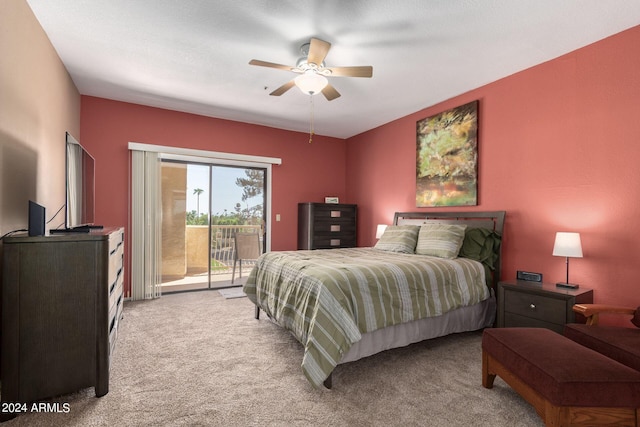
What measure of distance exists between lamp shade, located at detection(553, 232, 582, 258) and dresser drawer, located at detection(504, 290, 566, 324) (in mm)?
397

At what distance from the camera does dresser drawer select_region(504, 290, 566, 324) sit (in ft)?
7.89

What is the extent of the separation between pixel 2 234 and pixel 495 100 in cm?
449

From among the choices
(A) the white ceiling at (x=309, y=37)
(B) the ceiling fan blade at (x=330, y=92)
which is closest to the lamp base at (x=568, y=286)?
(A) the white ceiling at (x=309, y=37)

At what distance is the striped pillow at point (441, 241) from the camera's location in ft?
10.6

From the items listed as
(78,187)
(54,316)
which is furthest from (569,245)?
(78,187)

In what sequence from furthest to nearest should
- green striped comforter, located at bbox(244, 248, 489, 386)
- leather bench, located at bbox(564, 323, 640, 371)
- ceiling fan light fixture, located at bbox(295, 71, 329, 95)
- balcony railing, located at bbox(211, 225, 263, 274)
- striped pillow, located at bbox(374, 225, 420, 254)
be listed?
balcony railing, located at bbox(211, 225, 263, 274)
striped pillow, located at bbox(374, 225, 420, 254)
ceiling fan light fixture, located at bbox(295, 71, 329, 95)
green striped comforter, located at bbox(244, 248, 489, 386)
leather bench, located at bbox(564, 323, 640, 371)

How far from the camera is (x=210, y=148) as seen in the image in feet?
15.6

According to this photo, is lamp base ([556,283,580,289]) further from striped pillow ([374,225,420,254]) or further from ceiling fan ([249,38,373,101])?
ceiling fan ([249,38,373,101])

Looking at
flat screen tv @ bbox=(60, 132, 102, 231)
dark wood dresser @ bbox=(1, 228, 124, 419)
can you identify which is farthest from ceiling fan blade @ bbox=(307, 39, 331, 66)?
dark wood dresser @ bbox=(1, 228, 124, 419)

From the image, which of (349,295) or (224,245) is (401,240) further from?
(224,245)

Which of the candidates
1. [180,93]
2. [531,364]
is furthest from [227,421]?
[180,93]

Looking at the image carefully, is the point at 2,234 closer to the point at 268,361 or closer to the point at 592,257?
the point at 268,361

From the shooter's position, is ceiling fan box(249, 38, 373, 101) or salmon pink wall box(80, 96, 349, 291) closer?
ceiling fan box(249, 38, 373, 101)

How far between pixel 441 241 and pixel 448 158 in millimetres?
1215
